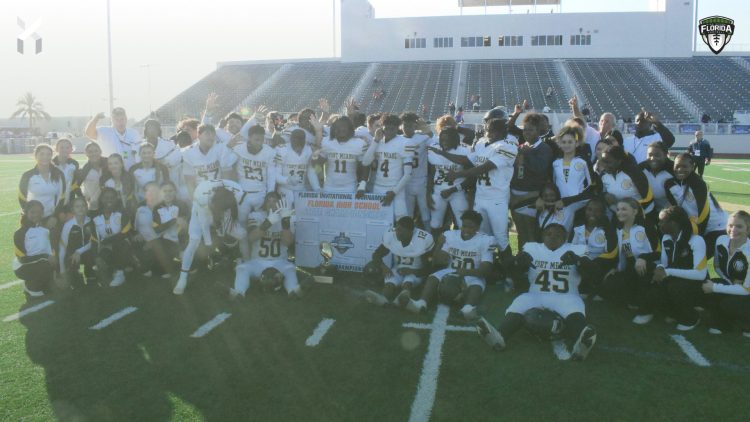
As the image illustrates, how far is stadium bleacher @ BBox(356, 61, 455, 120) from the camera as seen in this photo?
42.7 metres

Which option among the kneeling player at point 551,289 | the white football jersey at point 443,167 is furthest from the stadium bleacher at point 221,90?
the kneeling player at point 551,289

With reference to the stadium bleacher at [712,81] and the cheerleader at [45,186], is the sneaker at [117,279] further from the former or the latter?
the stadium bleacher at [712,81]

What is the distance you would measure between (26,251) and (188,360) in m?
3.18

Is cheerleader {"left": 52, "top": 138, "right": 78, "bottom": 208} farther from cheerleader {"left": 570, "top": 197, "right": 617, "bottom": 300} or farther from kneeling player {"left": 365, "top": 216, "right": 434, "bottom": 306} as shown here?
cheerleader {"left": 570, "top": 197, "right": 617, "bottom": 300}

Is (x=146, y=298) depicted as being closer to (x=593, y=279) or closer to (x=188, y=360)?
(x=188, y=360)

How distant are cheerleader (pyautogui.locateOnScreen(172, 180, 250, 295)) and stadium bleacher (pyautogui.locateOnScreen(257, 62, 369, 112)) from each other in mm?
36996

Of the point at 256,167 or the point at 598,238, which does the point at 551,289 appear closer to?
the point at 598,238

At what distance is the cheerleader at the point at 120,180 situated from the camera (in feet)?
25.2

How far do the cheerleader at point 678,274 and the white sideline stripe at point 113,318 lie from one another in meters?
5.27

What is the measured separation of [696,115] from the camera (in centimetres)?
3888

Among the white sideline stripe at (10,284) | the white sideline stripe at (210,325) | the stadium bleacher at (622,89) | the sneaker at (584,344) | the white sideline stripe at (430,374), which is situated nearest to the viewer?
the white sideline stripe at (430,374)

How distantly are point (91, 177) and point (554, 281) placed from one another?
6130 mm

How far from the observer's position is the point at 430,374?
15.2ft

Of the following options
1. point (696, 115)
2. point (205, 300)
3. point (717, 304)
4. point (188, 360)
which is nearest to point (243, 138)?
point (205, 300)
